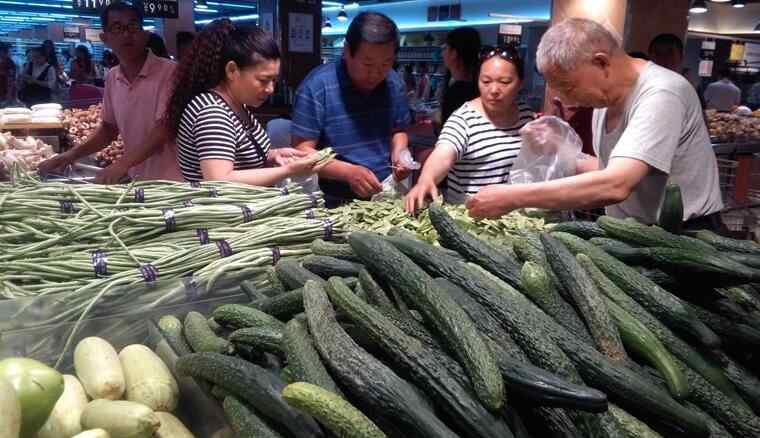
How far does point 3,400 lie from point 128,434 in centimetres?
22

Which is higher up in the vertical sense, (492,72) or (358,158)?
(492,72)

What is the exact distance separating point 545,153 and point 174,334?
2361 millimetres

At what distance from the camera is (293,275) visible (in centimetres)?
158

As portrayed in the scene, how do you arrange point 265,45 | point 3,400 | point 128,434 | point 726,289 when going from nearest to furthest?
point 3,400 → point 128,434 → point 726,289 → point 265,45

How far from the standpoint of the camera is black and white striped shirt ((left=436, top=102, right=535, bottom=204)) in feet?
11.4

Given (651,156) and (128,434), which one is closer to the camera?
(128,434)

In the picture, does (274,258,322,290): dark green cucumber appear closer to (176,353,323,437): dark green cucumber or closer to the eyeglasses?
(176,353,323,437): dark green cucumber

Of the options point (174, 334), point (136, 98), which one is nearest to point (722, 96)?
point (136, 98)

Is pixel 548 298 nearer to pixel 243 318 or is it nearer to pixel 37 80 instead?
pixel 243 318

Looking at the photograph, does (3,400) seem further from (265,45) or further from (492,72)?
(492,72)

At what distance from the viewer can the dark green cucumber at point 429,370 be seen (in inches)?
41.2

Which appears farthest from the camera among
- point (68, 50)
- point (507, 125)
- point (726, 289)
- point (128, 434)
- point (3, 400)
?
point (68, 50)

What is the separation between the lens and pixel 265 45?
2.99 meters

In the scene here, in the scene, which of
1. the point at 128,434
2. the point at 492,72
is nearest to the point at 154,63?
the point at 492,72
